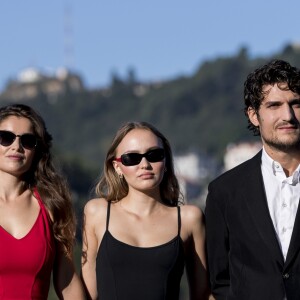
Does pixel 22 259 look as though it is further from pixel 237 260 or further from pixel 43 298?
pixel 237 260

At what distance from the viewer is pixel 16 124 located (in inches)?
251

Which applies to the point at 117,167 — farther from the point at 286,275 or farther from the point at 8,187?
the point at 286,275

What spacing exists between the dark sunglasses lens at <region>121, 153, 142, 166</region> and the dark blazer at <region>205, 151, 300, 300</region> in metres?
0.39

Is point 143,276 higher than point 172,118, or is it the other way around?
point 172,118

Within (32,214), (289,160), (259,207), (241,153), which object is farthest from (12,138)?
(241,153)

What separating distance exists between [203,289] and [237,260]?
0.95ft

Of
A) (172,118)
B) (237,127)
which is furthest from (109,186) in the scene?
(172,118)

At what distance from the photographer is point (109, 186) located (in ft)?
21.5

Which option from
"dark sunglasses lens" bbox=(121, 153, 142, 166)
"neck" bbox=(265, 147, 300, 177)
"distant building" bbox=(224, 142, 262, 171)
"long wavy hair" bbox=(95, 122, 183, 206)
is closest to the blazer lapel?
"neck" bbox=(265, 147, 300, 177)

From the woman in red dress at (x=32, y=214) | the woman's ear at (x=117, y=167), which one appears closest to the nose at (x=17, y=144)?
the woman in red dress at (x=32, y=214)

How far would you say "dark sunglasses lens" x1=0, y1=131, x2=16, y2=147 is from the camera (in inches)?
250

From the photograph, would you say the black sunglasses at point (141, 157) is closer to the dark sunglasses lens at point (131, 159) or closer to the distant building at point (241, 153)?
the dark sunglasses lens at point (131, 159)

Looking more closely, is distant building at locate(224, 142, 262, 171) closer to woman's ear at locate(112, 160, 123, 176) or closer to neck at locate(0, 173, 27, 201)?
woman's ear at locate(112, 160, 123, 176)

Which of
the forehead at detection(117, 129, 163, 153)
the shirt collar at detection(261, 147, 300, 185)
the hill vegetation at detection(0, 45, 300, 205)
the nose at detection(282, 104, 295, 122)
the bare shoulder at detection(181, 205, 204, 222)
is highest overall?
the hill vegetation at detection(0, 45, 300, 205)
